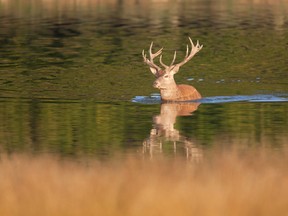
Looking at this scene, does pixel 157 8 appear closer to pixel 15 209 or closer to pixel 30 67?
pixel 30 67

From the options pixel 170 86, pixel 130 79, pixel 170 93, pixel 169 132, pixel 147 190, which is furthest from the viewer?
pixel 130 79

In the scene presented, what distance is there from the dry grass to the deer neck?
1109 centimetres

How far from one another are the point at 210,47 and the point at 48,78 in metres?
10.0

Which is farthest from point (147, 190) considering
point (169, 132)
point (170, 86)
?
point (170, 86)

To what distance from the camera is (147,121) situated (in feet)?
79.7

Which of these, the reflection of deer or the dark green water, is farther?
the dark green water

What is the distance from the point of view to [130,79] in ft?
109

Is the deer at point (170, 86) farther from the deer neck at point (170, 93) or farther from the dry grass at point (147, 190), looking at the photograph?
the dry grass at point (147, 190)

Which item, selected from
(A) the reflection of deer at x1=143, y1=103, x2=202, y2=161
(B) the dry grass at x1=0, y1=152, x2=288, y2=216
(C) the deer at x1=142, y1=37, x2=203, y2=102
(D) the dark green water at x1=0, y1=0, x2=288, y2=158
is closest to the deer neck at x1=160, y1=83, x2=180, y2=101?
(C) the deer at x1=142, y1=37, x2=203, y2=102

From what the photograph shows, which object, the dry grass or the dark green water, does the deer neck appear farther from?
the dry grass

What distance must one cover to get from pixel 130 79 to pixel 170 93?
567 cm

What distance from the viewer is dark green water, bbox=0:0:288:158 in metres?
21.7

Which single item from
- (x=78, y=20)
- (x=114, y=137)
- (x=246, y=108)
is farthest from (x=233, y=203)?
(x=78, y=20)

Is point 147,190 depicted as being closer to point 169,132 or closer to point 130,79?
point 169,132
